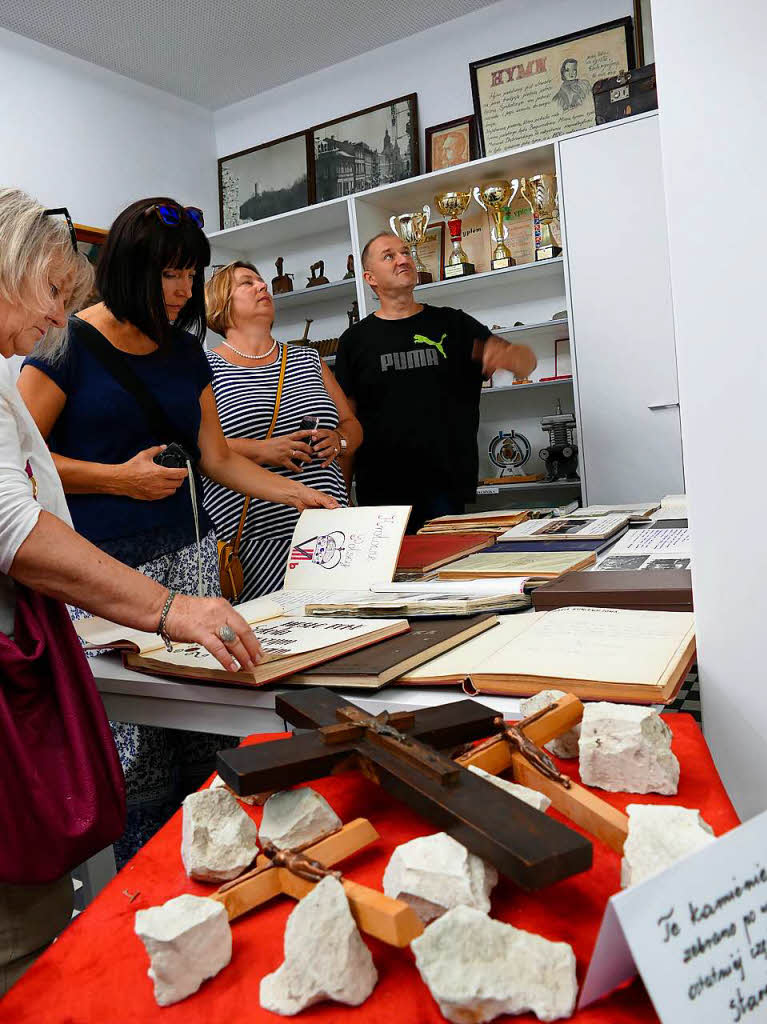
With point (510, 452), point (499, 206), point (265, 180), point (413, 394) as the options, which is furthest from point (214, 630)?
point (265, 180)

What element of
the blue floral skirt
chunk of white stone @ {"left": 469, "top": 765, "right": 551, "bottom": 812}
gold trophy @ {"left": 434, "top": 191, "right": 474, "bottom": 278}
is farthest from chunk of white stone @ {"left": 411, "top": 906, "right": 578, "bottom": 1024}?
gold trophy @ {"left": 434, "top": 191, "right": 474, "bottom": 278}

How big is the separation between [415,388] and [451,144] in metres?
1.98

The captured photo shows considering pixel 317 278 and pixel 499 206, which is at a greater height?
pixel 499 206

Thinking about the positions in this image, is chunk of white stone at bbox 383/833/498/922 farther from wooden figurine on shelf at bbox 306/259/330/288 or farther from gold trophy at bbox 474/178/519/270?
wooden figurine on shelf at bbox 306/259/330/288

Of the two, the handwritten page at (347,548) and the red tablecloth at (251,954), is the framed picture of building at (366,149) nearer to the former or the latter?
the handwritten page at (347,548)

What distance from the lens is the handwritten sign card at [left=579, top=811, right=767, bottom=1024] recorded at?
1.31 feet

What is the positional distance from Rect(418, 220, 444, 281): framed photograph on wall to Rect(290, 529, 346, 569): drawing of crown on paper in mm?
3088

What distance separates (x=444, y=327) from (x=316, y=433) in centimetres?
119

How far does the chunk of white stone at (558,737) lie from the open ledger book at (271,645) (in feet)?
1.16

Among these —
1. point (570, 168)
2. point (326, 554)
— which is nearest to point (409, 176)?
point (570, 168)

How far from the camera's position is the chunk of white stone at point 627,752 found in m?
0.67

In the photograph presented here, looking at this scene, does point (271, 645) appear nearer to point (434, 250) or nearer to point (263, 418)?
point (263, 418)

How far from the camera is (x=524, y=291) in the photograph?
4430mm

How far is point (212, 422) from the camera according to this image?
6.38 ft
